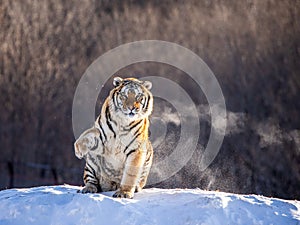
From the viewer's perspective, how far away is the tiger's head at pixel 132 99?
5.48 metres

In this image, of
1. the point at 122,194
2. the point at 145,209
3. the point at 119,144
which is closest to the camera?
the point at 145,209

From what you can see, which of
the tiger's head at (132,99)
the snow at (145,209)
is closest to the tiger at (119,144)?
the tiger's head at (132,99)

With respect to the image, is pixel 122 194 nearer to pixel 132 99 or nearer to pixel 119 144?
pixel 119 144

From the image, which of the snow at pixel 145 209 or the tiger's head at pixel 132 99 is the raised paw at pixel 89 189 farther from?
the tiger's head at pixel 132 99

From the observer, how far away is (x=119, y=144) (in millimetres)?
5438

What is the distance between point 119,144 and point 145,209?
0.65 meters

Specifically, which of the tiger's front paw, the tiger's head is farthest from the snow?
the tiger's head

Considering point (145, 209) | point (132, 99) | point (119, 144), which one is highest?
point (132, 99)

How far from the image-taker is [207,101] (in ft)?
33.0

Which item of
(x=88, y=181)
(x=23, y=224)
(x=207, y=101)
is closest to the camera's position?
(x=23, y=224)

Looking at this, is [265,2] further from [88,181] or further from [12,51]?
[88,181]

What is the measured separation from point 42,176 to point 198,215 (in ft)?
18.1

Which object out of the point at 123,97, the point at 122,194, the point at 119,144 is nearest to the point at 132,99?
the point at 123,97

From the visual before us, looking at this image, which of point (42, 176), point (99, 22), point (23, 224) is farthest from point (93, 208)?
point (99, 22)
